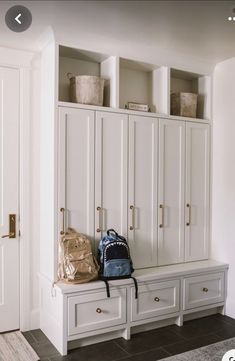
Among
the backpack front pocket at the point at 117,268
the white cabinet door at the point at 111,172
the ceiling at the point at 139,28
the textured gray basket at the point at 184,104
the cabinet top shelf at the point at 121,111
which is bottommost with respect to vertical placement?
the backpack front pocket at the point at 117,268

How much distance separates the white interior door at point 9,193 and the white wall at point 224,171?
6.56 ft

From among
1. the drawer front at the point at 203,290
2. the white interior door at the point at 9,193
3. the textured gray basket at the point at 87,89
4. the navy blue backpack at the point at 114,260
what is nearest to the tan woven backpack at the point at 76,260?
the navy blue backpack at the point at 114,260

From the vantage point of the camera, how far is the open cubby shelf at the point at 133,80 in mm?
3213

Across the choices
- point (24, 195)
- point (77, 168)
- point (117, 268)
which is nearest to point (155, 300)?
point (117, 268)

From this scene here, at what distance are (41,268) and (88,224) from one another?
2.04ft

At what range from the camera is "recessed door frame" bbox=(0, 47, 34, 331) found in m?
3.16

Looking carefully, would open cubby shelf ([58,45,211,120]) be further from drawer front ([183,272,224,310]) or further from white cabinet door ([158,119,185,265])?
drawer front ([183,272,224,310])

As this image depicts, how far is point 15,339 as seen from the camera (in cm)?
296

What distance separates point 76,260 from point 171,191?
1210 mm

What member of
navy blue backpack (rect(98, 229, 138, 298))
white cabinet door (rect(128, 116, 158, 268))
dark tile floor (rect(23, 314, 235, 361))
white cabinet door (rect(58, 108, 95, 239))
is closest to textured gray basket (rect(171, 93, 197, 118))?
white cabinet door (rect(128, 116, 158, 268))

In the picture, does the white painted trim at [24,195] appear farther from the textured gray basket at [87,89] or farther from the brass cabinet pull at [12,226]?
the textured gray basket at [87,89]

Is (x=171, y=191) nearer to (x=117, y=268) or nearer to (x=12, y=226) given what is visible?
(x=117, y=268)

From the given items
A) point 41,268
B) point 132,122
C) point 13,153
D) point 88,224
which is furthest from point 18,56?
point 41,268

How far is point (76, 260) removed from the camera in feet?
9.28
